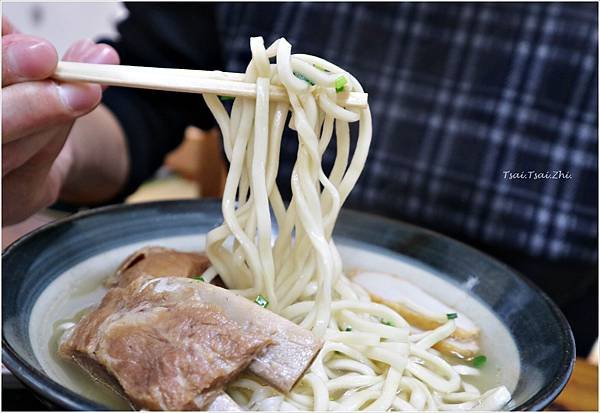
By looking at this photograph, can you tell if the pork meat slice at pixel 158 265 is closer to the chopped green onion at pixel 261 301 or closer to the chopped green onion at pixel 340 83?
the chopped green onion at pixel 261 301

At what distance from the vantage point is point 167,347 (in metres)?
0.83

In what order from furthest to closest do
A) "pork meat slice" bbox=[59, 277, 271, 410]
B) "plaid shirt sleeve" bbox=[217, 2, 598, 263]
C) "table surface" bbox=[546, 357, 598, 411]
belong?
"plaid shirt sleeve" bbox=[217, 2, 598, 263] < "table surface" bbox=[546, 357, 598, 411] < "pork meat slice" bbox=[59, 277, 271, 410]

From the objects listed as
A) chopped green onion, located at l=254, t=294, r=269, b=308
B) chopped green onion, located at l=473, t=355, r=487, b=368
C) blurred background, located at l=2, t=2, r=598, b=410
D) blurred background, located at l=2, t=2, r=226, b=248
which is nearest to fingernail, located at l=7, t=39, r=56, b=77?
chopped green onion, located at l=254, t=294, r=269, b=308

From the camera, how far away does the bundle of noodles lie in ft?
3.09

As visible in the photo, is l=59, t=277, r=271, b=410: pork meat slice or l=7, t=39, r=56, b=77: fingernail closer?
l=59, t=277, r=271, b=410: pork meat slice

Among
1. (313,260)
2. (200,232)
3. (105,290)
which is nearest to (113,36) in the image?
(200,232)

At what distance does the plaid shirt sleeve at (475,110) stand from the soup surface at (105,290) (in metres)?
0.61

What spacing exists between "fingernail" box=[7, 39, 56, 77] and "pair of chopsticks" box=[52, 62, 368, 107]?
1.7 inches

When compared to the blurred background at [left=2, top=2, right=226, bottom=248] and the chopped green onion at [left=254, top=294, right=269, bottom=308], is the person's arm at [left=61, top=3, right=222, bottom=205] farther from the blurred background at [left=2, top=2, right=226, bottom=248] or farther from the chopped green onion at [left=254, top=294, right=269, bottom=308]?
the blurred background at [left=2, top=2, right=226, bottom=248]

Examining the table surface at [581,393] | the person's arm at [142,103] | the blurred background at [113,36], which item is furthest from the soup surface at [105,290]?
the blurred background at [113,36]

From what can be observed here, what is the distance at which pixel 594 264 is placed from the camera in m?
1.78

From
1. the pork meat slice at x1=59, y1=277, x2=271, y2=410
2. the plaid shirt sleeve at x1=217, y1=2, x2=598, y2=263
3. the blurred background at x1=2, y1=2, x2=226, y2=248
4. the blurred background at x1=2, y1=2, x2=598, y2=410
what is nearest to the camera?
the pork meat slice at x1=59, y1=277, x2=271, y2=410

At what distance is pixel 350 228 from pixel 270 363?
1.76 ft

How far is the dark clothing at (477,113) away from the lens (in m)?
1.73
